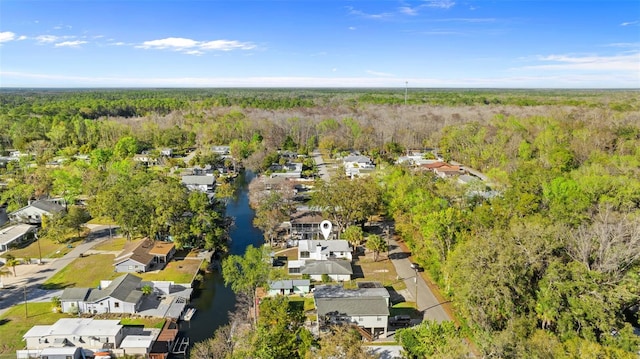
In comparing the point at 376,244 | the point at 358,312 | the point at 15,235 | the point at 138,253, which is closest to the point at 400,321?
the point at 358,312

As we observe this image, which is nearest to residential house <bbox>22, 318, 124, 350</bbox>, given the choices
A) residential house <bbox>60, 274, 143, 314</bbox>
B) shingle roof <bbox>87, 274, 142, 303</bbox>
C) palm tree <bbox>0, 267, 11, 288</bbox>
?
residential house <bbox>60, 274, 143, 314</bbox>

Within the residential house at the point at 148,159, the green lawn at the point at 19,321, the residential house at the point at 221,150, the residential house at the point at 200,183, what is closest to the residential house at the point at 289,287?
the green lawn at the point at 19,321

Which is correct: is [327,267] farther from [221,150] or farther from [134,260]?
[221,150]

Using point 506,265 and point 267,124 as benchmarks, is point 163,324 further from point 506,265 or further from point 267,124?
point 267,124

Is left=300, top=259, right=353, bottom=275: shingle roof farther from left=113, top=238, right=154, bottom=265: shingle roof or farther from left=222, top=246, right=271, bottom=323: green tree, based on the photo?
left=113, top=238, right=154, bottom=265: shingle roof

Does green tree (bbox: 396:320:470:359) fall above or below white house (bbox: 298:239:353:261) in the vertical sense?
above

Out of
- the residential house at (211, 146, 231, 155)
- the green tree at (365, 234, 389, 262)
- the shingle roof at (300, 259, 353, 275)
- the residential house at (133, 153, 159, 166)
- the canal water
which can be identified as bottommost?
the canal water
